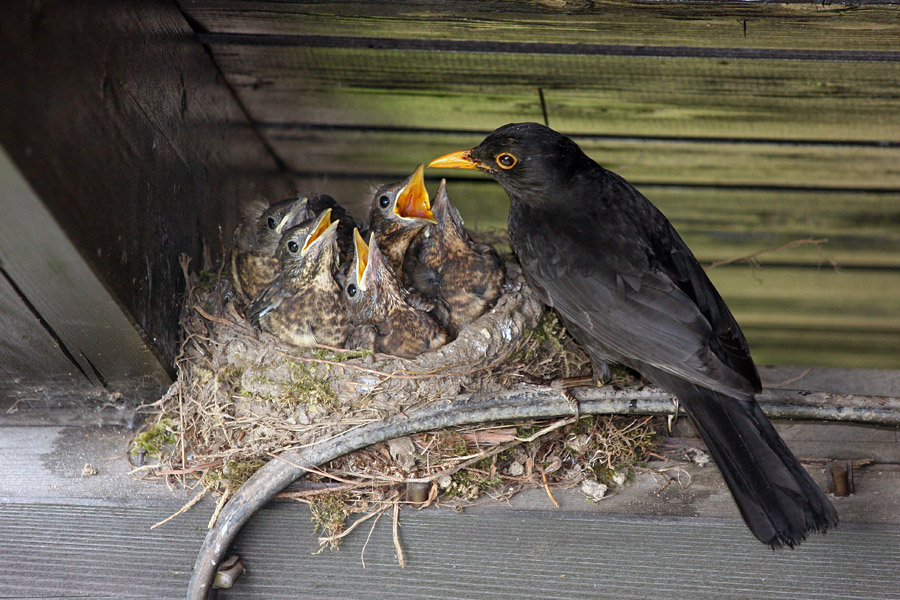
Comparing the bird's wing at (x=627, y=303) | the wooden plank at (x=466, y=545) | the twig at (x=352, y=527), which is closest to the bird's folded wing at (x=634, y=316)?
the bird's wing at (x=627, y=303)

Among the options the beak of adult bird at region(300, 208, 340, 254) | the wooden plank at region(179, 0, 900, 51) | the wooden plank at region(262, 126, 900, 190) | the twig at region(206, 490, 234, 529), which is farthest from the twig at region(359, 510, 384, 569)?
the wooden plank at region(262, 126, 900, 190)

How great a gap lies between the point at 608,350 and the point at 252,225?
1663 millimetres

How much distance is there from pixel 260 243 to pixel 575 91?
1.50 m

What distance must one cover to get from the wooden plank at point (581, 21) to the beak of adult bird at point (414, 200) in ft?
2.45

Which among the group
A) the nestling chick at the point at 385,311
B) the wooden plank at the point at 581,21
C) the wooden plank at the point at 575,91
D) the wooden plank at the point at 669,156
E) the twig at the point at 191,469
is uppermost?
the wooden plank at the point at 581,21

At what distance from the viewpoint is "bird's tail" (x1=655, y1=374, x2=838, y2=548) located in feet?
7.41

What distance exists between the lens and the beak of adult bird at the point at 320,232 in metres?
3.39

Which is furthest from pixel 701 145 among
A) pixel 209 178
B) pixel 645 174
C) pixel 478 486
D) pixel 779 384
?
pixel 209 178

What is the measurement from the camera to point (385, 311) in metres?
3.42

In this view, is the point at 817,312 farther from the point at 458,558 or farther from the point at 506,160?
the point at 458,558

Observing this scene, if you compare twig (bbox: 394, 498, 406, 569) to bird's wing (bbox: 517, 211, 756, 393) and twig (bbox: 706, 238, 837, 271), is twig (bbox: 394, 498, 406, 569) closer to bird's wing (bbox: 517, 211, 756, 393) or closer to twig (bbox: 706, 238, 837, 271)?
bird's wing (bbox: 517, 211, 756, 393)

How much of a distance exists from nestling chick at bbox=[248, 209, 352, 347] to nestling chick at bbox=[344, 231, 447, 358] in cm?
8

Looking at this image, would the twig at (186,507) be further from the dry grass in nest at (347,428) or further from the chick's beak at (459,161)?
the chick's beak at (459,161)

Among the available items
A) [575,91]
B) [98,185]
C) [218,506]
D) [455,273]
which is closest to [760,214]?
[575,91]
